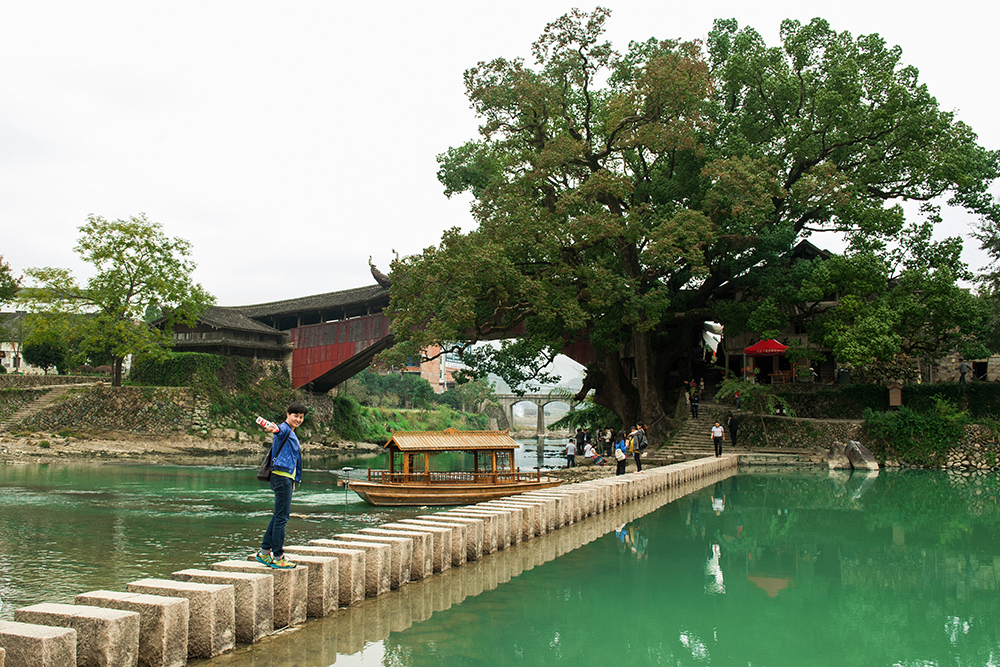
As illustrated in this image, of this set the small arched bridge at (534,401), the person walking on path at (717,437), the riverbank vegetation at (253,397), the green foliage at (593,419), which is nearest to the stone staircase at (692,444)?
the person walking on path at (717,437)

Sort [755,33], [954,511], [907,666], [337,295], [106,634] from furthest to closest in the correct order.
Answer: [337,295], [755,33], [954,511], [907,666], [106,634]

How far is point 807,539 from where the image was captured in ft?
36.0

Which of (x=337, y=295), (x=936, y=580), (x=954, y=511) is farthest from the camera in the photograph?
(x=337, y=295)

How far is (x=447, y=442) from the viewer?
1831cm

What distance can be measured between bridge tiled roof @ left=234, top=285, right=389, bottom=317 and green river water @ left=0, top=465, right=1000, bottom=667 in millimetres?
23863

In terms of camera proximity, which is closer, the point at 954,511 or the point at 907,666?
the point at 907,666

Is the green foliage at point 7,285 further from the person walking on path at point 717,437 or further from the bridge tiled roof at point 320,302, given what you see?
the person walking on path at point 717,437

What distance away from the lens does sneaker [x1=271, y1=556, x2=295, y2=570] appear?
20.1 feet

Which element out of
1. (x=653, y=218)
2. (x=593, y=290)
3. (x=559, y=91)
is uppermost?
(x=559, y=91)

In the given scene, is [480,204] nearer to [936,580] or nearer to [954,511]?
[954,511]

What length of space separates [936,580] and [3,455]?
104 feet

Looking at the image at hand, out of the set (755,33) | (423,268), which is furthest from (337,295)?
(755,33)

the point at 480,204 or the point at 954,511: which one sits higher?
the point at 480,204

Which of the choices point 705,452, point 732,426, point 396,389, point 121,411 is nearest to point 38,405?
point 121,411
